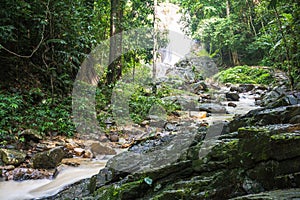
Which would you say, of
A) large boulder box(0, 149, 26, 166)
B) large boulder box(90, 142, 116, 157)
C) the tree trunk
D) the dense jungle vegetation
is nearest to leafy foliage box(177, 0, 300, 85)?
the dense jungle vegetation

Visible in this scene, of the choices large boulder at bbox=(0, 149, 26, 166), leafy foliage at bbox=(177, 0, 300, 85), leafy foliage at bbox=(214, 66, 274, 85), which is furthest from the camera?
leafy foliage at bbox=(177, 0, 300, 85)

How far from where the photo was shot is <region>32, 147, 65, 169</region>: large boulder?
4.80 m

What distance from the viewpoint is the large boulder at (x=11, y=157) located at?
4.72 metres

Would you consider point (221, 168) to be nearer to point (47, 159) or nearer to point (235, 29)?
point (47, 159)

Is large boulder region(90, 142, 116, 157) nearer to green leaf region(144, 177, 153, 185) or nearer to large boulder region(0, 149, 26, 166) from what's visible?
large boulder region(0, 149, 26, 166)

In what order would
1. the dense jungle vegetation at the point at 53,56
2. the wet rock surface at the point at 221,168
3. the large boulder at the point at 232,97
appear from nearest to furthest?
the wet rock surface at the point at 221,168 → the dense jungle vegetation at the point at 53,56 → the large boulder at the point at 232,97

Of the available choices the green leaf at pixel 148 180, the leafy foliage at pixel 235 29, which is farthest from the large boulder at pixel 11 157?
the leafy foliage at pixel 235 29

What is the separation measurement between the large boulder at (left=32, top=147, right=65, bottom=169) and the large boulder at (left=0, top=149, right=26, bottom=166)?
0.26 m

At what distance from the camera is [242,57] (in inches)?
904

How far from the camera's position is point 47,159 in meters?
4.87

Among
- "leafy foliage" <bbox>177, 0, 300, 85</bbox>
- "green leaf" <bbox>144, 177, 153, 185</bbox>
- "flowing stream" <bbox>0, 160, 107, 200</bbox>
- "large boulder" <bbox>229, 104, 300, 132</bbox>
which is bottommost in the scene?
"flowing stream" <bbox>0, 160, 107, 200</bbox>

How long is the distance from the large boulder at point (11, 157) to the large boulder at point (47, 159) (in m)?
0.26

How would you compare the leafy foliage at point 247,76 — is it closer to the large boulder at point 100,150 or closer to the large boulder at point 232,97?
the large boulder at point 232,97

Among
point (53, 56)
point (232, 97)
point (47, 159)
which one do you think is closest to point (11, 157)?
point (47, 159)
